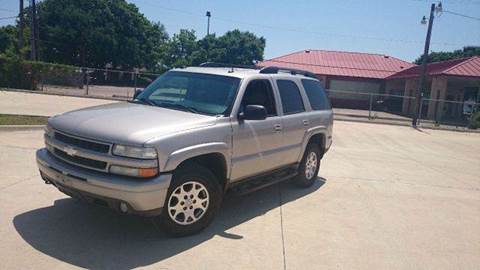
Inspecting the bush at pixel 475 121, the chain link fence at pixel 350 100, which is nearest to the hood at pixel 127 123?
the chain link fence at pixel 350 100

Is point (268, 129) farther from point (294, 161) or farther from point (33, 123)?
point (33, 123)

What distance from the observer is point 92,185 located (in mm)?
4203

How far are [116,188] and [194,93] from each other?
76.3 inches

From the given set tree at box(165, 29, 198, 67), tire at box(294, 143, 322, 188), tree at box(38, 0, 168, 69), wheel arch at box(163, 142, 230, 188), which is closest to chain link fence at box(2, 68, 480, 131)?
tree at box(38, 0, 168, 69)

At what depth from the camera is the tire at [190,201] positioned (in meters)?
4.54

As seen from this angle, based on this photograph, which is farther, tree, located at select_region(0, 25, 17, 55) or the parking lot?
tree, located at select_region(0, 25, 17, 55)

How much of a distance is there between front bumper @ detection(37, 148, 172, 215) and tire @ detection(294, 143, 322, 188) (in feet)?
10.9

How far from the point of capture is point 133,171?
13.6ft

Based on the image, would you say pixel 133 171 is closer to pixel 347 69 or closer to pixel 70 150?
pixel 70 150

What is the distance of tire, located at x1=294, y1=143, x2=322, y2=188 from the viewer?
7.17 m

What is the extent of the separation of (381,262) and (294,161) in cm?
241

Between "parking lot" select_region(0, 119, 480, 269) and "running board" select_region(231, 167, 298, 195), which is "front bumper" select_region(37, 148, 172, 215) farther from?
"running board" select_region(231, 167, 298, 195)

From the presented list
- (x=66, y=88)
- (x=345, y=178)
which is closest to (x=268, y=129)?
(x=345, y=178)

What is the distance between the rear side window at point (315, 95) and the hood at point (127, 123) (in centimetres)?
281
